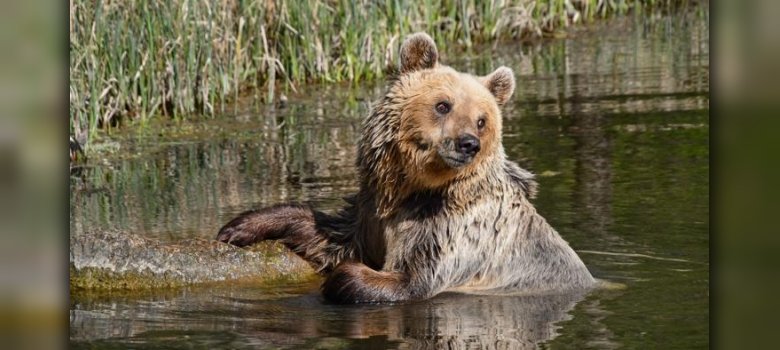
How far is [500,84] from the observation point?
665 centimetres

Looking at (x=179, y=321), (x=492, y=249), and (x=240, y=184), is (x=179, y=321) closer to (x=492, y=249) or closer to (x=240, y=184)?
(x=492, y=249)

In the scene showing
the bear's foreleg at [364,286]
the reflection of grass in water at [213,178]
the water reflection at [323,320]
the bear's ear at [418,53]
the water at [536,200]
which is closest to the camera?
the water reflection at [323,320]

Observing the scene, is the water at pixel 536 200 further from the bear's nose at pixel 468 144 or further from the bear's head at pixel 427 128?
the bear's nose at pixel 468 144

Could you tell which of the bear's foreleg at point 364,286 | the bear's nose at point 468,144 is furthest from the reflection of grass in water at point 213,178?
the bear's nose at point 468,144

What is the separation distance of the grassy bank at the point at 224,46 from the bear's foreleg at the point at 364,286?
4.72 m

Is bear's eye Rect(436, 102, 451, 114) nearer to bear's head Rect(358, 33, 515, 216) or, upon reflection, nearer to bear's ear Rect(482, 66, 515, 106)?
bear's head Rect(358, 33, 515, 216)

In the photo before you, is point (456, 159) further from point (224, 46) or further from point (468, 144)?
point (224, 46)

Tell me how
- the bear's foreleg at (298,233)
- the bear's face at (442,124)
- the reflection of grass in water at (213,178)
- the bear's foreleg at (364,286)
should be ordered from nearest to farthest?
the bear's foreleg at (364,286) < the bear's face at (442,124) < the bear's foreleg at (298,233) < the reflection of grass in water at (213,178)

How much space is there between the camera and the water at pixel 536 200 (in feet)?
18.0

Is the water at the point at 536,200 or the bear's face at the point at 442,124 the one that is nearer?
the water at the point at 536,200

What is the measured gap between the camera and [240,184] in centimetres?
929

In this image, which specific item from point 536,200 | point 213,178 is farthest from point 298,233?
point 213,178

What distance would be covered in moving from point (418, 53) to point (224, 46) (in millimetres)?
6003

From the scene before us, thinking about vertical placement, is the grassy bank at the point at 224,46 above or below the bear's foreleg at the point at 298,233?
above
